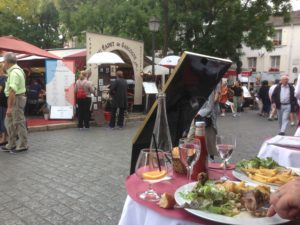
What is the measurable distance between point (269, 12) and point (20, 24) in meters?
20.6

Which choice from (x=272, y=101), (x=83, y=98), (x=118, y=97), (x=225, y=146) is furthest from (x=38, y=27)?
(x=225, y=146)

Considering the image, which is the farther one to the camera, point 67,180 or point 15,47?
point 15,47

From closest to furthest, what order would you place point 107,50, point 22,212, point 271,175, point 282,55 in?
1. point 271,175
2. point 22,212
3. point 107,50
4. point 282,55

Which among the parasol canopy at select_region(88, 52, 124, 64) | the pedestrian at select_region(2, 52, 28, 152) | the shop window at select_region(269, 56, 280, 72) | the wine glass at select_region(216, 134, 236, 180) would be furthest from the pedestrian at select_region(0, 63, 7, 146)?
the shop window at select_region(269, 56, 280, 72)

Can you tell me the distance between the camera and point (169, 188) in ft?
6.43

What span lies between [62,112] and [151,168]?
37.5 ft

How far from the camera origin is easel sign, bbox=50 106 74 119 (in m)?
12.8

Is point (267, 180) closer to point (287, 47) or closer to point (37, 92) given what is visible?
point (37, 92)

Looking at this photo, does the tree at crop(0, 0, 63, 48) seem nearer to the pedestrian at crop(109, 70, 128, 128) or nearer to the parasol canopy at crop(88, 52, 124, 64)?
the parasol canopy at crop(88, 52, 124, 64)

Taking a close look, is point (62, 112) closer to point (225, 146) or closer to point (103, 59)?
point (103, 59)

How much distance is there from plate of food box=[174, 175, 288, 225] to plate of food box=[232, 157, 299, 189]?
0.77 feet

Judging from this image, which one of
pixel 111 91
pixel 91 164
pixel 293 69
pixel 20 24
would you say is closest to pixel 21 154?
pixel 91 164

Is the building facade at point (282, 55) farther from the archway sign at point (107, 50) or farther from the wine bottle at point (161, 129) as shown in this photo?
the wine bottle at point (161, 129)

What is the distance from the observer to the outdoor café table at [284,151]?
3463 millimetres
